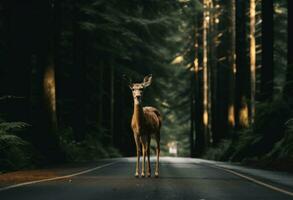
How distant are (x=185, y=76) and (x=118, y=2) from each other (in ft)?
151

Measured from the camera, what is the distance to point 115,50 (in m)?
40.1

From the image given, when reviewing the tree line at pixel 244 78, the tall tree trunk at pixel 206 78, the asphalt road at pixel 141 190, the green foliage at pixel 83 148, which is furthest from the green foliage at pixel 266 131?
the tall tree trunk at pixel 206 78

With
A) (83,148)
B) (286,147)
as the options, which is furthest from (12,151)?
(83,148)

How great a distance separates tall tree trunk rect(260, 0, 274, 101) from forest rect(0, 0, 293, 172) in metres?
0.04

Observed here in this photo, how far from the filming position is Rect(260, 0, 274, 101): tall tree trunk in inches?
1246

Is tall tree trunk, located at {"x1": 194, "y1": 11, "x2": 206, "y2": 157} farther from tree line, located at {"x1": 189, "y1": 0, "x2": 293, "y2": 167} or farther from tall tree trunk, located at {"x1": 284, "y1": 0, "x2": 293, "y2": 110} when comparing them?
tall tree trunk, located at {"x1": 284, "y1": 0, "x2": 293, "y2": 110}

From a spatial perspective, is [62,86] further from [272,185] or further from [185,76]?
[185,76]

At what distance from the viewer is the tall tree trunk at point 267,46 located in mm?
31659

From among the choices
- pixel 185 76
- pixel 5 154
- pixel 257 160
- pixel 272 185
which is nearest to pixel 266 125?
pixel 257 160

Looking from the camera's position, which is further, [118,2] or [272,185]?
[118,2]

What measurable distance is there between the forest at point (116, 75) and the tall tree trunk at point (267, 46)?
0.14ft

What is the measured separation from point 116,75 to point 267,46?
2862 cm

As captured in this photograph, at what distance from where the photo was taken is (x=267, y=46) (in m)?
31.8

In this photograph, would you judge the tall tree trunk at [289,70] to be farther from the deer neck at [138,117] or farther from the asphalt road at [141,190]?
the asphalt road at [141,190]
